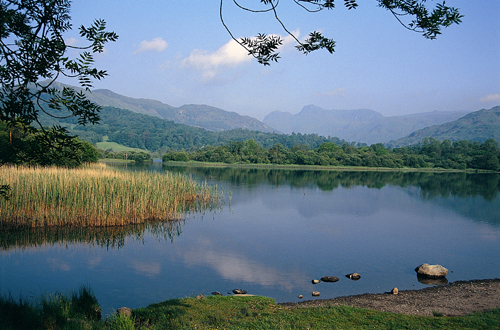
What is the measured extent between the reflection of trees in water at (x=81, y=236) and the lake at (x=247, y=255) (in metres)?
0.04

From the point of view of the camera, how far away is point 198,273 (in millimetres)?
10453

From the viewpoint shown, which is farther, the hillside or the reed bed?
the hillside

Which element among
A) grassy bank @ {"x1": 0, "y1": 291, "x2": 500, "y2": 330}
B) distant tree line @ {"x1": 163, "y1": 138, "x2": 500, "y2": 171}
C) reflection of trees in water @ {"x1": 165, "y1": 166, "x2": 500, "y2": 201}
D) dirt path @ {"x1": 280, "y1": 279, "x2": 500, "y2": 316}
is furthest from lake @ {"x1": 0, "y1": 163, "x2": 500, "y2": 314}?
distant tree line @ {"x1": 163, "y1": 138, "x2": 500, "y2": 171}

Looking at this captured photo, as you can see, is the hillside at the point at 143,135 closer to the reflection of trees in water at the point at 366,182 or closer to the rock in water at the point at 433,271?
the reflection of trees in water at the point at 366,182

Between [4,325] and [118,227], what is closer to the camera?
[4,325]

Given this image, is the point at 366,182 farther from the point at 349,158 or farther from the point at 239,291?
the point at 349,158

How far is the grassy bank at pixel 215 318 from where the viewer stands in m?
5.38

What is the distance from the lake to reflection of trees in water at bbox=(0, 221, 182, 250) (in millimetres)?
36

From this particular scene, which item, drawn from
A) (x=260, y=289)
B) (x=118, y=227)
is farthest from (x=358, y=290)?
(x=118, y=227)

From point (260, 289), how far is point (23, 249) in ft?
27.6

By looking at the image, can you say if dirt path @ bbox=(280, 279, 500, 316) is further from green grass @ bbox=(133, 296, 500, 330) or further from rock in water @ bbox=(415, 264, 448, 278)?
rock in water @ bbox=(415, 264, 448, 278)

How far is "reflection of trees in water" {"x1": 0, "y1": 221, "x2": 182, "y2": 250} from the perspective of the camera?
12.4 m

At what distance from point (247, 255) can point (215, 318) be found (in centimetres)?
656

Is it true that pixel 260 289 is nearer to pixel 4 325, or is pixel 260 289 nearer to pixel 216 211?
pixel 4 325
